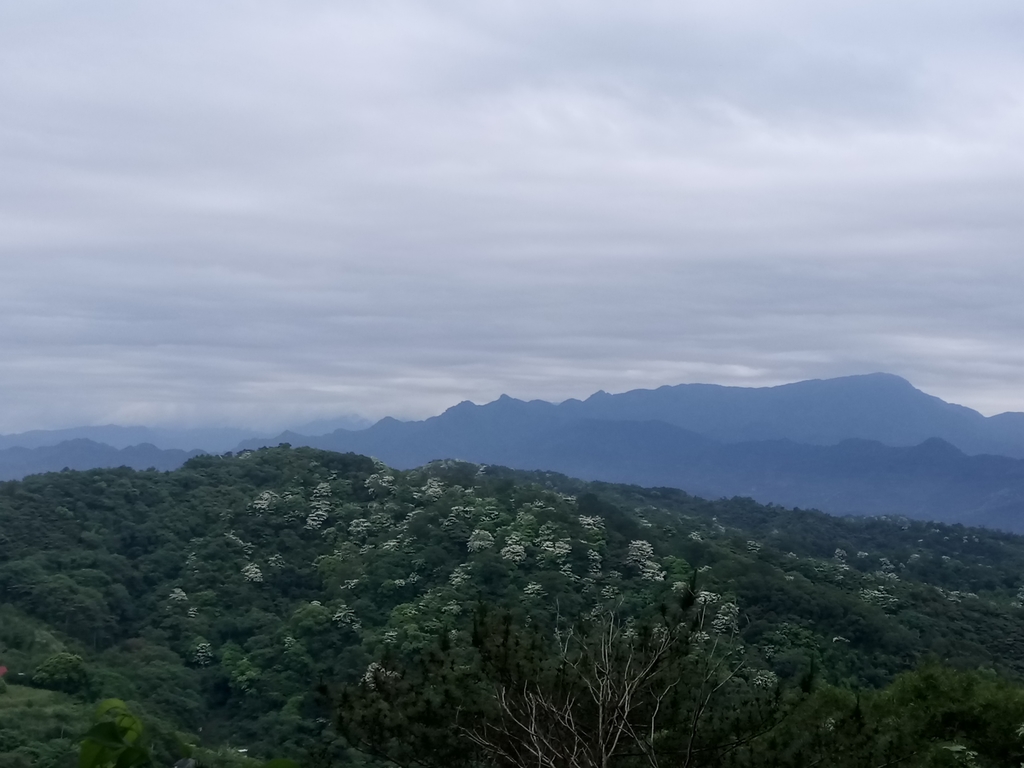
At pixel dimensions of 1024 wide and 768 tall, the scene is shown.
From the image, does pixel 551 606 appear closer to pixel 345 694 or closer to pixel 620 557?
pixel 620 557

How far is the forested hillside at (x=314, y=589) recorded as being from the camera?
25.4 m

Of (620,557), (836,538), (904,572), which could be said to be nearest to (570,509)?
(620,557)

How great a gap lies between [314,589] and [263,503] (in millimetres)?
6606

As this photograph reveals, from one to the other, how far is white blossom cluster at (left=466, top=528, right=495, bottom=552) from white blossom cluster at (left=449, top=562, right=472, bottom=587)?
1130mm

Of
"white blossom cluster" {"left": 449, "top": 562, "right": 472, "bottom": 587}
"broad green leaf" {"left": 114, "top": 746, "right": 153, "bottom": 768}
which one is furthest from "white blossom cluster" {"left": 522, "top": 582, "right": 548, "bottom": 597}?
"broad green leaf" {"left": 114, "top": 746, "right": 153, "bottom": 768}

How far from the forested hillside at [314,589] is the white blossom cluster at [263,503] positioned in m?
0.11

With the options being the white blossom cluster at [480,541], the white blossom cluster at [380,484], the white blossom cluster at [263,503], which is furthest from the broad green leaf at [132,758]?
the white blossom cluster at [380,484]

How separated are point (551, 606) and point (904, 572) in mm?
26037

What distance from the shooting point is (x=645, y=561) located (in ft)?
107

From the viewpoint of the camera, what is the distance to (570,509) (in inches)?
1511

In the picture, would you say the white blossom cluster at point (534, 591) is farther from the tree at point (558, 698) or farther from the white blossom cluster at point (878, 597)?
the tree at point (558, 698)

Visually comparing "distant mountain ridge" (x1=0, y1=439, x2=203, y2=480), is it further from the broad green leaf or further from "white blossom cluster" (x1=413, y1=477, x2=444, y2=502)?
the broad green leaf

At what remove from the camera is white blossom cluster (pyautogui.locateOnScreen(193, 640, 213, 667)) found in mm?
28906

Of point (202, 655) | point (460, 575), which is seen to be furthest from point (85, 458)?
point (460, 575)
